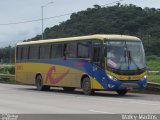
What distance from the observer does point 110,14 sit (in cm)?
6738

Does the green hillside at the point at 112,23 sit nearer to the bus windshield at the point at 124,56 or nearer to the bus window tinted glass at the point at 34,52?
the bus window tinted glass at the point at 34,52

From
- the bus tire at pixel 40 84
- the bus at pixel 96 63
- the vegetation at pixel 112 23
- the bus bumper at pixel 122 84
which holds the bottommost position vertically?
the bus tire at pixel 40 84

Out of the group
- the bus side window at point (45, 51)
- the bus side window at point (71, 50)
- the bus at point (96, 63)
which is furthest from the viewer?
the bus side window at point (45, 51)

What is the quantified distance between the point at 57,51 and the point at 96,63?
16.3 ft

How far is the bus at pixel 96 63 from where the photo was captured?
2594 cm

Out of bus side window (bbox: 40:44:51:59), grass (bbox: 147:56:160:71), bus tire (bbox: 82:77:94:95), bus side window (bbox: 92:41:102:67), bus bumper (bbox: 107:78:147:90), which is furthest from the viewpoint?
grass (bbox: 147:56:160:71)

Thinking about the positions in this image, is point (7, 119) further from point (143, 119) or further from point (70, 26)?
point (70, 26)

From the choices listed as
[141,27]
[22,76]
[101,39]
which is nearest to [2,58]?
[141,27]

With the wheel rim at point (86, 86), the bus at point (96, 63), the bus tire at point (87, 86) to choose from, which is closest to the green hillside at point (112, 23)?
the bus at point (96, 63)

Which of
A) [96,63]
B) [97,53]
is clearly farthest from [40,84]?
[97,53]

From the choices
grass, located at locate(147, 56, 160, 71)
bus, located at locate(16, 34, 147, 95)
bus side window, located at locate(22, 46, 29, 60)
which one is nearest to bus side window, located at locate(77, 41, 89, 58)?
bus, located at locate(16, 34, 147, 95)

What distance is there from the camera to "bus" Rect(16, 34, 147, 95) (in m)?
25.9

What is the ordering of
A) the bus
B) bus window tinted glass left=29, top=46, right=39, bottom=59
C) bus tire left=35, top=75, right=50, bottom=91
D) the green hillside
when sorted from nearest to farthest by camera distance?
the bus, bus tire left=35, top=75, right=50, bottom=91, bus window tinted glass left=29, top=46, right=39, bottom=59, the green hillside

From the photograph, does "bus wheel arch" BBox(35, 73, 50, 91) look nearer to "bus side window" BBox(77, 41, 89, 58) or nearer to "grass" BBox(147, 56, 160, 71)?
"bus side window" BBox(77, 41, 89, 58)
